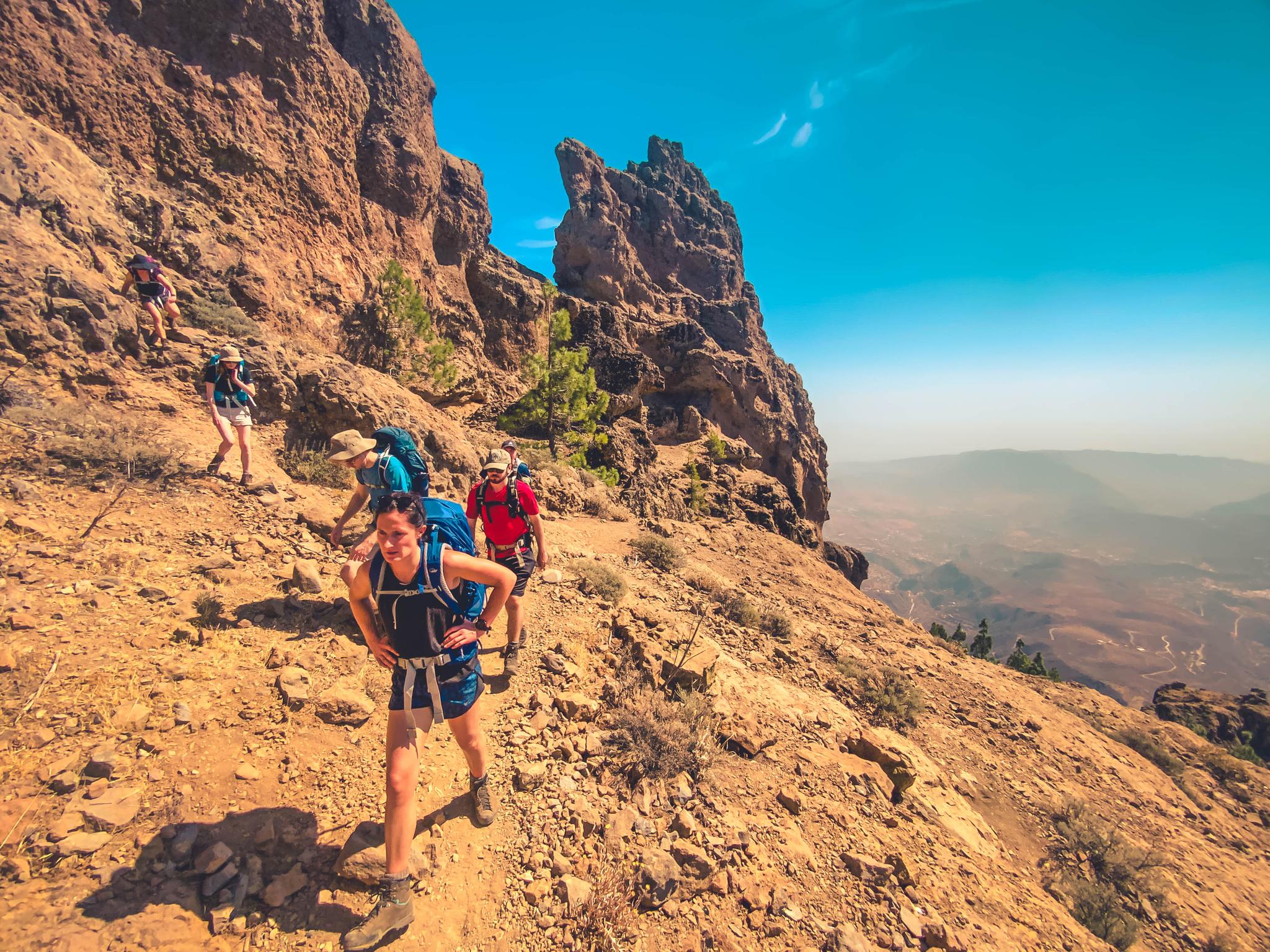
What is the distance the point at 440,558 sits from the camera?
8.57ft

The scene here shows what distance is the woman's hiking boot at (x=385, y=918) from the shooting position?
2.35 metres

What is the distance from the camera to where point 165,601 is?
3.89 meters

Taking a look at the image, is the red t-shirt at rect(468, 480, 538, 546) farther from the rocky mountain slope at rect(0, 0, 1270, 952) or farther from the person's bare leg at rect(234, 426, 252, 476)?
the person's bare leg at rect(234, 426, 252, 476)

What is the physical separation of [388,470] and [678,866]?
3.72 meters

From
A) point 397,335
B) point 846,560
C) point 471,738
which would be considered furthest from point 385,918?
point 846,560

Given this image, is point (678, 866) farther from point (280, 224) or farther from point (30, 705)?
point (280, 224)

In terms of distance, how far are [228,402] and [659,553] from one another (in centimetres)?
742

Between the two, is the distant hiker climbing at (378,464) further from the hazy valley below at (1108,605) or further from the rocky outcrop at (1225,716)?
the hazy valley below at (1108,605)

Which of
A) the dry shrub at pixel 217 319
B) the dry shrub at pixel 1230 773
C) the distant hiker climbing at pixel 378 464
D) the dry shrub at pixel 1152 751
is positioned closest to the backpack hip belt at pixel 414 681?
the distant hiker climbing at pixel 378 464

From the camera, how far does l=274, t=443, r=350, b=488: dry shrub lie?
7.03 metres

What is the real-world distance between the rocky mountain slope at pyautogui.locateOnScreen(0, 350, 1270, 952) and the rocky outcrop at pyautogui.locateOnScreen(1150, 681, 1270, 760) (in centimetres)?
1758

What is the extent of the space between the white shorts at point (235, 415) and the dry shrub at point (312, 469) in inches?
53.4

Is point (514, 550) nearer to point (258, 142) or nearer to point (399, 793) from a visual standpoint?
point (399, 793)

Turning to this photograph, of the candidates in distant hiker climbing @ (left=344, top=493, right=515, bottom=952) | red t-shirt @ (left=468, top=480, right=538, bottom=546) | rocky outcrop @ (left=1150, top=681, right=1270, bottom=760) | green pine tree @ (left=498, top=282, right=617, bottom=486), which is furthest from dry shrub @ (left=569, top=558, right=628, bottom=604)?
rocky outcrop @ (left=1150, top=681, right=1270, bottom=760)
